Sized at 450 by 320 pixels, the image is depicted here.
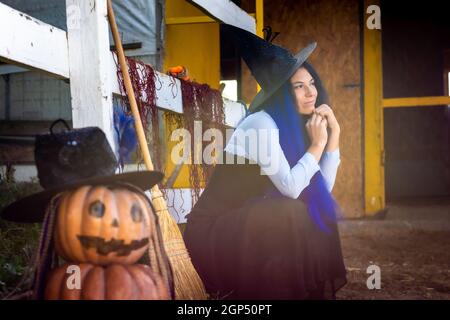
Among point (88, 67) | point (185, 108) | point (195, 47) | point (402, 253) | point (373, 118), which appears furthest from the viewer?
point (195, 47)

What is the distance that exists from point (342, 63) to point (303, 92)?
142 inches

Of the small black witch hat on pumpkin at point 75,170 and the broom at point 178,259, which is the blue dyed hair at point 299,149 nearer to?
the broom at point 178,259

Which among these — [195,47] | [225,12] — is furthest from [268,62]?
[195,47]

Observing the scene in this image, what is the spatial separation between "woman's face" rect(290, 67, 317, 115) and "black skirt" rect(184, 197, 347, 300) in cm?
44

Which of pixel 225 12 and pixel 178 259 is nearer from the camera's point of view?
pixel 178 259

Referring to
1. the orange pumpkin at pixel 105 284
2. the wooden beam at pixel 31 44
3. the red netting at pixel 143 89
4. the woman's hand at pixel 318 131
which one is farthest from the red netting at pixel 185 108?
the orange pumpkin at pixel 105 284

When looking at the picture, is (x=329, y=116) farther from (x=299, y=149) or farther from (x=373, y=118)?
(x=373, y=118)

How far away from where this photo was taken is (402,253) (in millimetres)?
4527

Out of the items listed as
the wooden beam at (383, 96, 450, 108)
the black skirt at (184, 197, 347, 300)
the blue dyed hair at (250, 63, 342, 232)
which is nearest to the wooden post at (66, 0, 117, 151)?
the black skirt at (184, 197, 347, 300)

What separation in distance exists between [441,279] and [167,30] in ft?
16.0

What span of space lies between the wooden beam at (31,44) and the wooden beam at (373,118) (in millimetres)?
3955

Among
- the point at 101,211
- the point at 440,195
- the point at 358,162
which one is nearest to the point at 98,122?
the point at 101,211

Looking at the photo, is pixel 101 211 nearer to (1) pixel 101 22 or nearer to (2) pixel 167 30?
(1) pixel 101 22

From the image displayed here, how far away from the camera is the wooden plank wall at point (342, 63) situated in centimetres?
586
